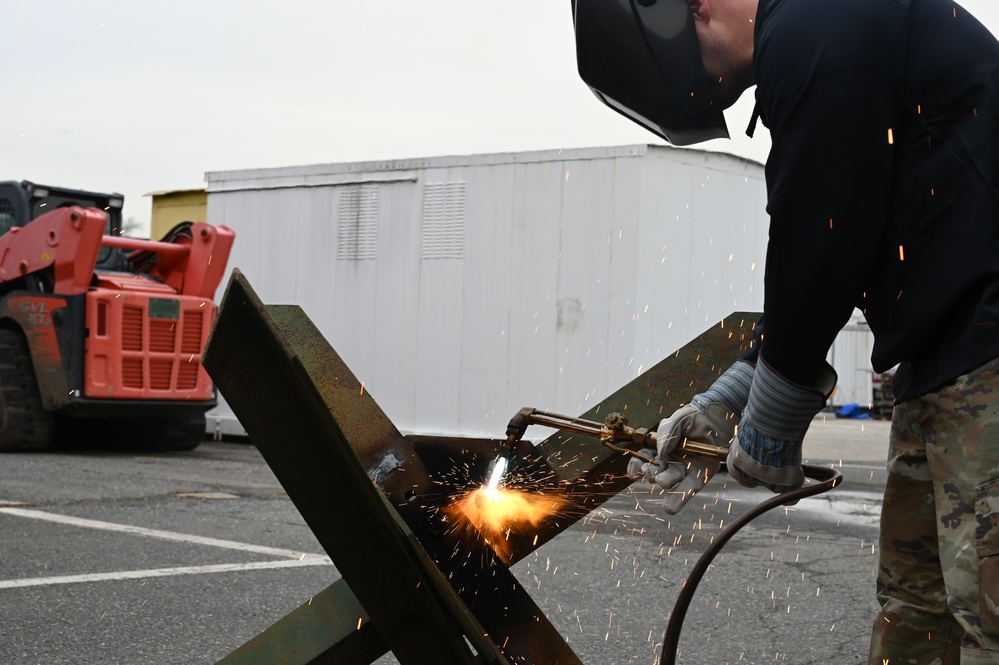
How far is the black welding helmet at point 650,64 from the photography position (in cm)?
205

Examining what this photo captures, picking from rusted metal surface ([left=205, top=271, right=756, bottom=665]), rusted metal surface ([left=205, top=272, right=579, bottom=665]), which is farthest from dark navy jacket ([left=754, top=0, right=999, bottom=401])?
rusted metal surface ([left=205, top=272, right=579, bottom=665])

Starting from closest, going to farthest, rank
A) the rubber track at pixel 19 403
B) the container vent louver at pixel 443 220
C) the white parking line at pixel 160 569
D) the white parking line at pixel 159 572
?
the white parking line at pixel 159 572 < the white parking line at pixel 160 569 < the rubber track at pixel 19 403 < the container vent louver at pixel 443 220

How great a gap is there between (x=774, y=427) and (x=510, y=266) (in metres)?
10.5

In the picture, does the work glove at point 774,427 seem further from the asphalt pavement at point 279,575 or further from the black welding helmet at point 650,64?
the asphalt pavement at point 279,575

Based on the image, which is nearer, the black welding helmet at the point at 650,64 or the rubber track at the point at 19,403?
the black welding helmet at the point at 650,64

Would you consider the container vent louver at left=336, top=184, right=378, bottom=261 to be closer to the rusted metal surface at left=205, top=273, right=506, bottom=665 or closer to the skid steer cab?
the skid steer cab

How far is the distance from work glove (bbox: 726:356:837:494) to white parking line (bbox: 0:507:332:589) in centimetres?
404

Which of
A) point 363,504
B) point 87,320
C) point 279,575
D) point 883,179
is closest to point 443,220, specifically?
point 87,320

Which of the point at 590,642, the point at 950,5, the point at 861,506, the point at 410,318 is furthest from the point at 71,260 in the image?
the point at 950,5

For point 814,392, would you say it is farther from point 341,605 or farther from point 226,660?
point 226,660

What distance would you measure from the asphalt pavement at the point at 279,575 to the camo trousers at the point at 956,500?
7.26 ft

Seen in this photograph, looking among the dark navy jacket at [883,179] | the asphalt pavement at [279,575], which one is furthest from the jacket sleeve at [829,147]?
the asphalt pavement at [279,575]

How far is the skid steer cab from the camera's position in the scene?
37.9 feet

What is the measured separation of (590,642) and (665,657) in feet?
6.71
